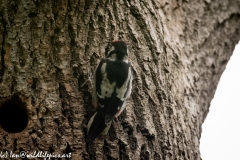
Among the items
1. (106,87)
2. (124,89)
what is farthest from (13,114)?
(124,89)

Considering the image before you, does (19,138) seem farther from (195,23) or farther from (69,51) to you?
(195,23)

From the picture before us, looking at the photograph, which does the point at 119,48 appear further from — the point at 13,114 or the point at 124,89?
the point at 13,114

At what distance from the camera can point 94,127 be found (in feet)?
8.96

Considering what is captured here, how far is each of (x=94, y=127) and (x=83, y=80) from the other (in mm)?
426

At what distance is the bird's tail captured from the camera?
2.72 m

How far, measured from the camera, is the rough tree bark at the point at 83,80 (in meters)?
2.73

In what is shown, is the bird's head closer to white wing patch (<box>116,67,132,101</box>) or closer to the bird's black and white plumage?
the bird's black and white plumage

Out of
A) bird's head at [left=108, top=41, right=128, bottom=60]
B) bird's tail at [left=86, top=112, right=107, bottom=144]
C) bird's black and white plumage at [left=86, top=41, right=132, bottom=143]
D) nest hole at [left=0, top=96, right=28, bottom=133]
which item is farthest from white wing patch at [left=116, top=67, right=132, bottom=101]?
nest hole at [left=0, top=96, right=28, bottom=133]

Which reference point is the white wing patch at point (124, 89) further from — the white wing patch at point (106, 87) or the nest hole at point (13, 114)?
the nest hole at point (13, 114)

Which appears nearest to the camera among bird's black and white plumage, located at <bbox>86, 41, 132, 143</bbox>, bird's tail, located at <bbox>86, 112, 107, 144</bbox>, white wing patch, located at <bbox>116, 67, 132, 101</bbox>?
bird's tail, located at <bbox>86, 112, 107, 144</bbox>

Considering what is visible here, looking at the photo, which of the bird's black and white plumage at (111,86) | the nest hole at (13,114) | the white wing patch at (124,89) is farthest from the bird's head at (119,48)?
the nest hole at (13,114)

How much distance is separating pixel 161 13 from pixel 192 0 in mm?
544

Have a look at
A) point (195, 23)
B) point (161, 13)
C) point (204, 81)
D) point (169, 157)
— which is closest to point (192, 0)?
point (195, 23)

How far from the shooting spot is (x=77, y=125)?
2.78m
